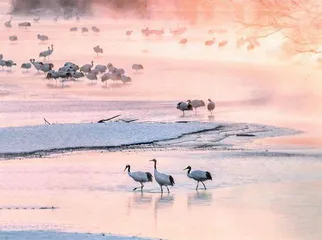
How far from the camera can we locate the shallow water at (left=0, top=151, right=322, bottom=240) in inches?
685

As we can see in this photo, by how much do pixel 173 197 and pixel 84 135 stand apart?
8.92 metres

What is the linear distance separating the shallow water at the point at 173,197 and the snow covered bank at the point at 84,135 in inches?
60.2

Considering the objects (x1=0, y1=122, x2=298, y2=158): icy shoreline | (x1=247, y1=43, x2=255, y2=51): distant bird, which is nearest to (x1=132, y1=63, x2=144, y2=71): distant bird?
(x1=247, y1=43, x2=255, y2=51): distant bird

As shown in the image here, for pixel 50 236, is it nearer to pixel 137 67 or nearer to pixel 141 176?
pixel 141 176

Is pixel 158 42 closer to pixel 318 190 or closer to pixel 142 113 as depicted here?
pixel 142 113

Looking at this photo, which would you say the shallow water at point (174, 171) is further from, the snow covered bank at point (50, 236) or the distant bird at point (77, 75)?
the distant bird at point (77, 75)

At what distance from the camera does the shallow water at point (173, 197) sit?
17406mm

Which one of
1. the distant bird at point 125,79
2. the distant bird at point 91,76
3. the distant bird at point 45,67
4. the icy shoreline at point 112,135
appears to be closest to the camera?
the icy shoreline at point 112,135

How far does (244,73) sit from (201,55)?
51.9ft

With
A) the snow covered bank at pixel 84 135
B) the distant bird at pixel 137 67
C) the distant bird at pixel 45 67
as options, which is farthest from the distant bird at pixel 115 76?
the snow covered bank at pixel 84 135

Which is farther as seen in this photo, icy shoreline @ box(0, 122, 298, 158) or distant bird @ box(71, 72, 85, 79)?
distant bird @ box(71, 72, 85, 79)

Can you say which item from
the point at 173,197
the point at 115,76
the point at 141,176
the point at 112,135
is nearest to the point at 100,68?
the point at 115,76

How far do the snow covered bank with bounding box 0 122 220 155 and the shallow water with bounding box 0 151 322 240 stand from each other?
1.53 m

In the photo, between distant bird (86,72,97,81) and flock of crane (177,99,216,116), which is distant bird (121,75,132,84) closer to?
distant bird (86,72,97,81)
